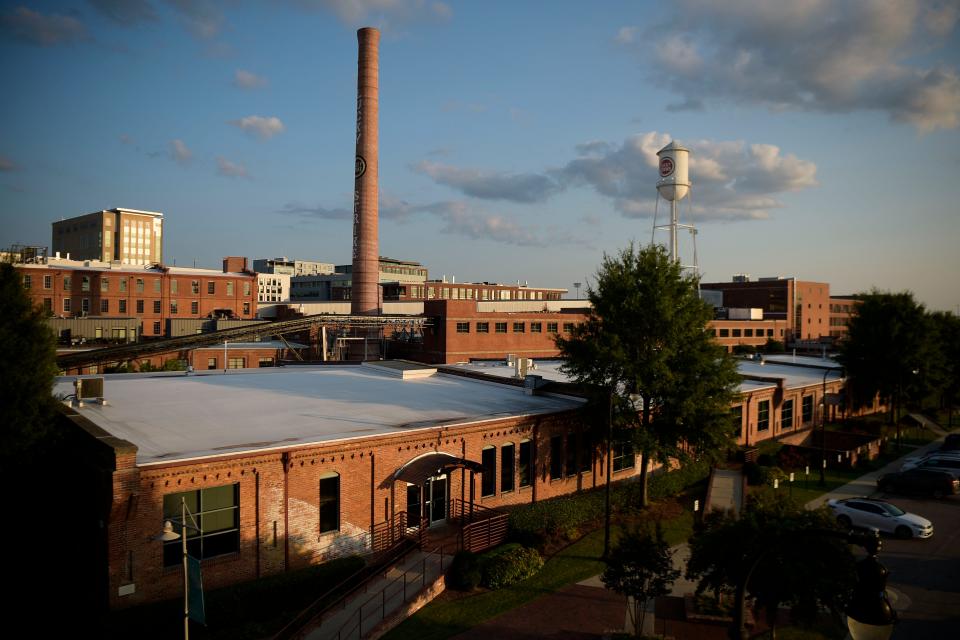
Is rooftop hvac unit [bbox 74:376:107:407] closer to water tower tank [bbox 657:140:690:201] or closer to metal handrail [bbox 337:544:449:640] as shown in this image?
metal handrail [bbox 337:544:449:640]

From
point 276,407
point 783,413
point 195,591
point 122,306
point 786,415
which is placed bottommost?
point 786,415

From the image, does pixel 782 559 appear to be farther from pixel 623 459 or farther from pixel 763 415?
pixel 763 415

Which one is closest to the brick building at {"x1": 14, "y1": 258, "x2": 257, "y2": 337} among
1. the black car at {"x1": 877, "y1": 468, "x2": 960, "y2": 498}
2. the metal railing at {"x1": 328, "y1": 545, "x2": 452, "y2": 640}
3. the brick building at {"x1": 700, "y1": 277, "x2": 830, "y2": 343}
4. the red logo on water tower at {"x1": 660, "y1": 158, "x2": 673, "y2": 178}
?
the red logo on water tower at {"x1": 660, "y1": 158, "x2": 673, "y2": 178}

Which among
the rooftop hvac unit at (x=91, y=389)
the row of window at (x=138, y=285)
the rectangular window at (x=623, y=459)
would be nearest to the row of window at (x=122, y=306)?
the row of window at (x=138, y=285)

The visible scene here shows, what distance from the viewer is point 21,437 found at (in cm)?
1781

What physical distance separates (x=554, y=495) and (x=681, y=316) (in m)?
9.99

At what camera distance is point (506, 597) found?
19.6 meters

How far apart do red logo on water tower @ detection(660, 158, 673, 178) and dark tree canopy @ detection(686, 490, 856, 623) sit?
1947 inches

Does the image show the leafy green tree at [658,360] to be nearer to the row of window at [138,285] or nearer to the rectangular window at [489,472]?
the rectangular window at [489,472]

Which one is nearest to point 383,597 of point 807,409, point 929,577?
point 929,577

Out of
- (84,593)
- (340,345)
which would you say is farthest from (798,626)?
(340,345)

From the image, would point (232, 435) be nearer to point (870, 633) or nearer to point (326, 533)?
point (326, 533)

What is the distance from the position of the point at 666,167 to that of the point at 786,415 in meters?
27.0

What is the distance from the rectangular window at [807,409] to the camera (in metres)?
48.2
